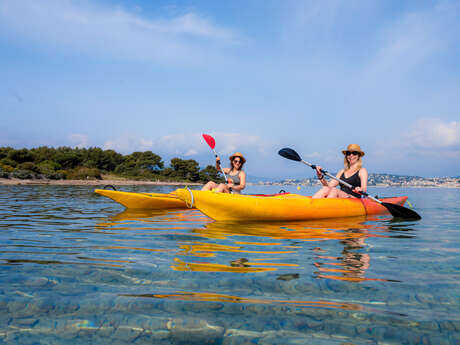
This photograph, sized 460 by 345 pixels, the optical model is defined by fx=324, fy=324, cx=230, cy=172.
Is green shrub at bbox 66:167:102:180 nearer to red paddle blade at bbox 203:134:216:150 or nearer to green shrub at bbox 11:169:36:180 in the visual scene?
green shrub at bbox 11:169:36:180

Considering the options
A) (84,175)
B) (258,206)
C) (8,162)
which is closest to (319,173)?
(258,206)

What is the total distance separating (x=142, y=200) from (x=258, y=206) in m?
4.16

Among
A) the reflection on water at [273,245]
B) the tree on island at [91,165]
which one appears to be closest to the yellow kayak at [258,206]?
the reflection on water at [273,245]

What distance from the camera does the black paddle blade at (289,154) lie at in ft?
26.1

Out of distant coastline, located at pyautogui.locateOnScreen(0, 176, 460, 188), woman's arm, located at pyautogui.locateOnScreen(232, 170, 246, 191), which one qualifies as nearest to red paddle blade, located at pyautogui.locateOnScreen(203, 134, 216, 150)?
woman's arm, located at pyautogui.locateOnScreen(232, 170, 246, 191)

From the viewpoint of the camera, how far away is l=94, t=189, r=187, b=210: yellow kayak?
8828 mm

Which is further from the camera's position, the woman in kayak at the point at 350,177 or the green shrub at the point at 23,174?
the green shrub at the point at 23,174

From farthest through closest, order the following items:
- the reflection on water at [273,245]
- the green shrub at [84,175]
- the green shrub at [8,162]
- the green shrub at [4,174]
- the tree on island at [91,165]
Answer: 1. the green shrub at [84,175]
2. the green shrub at [8,162]
3. the tree on island at [91,165]
4. the green shrub at [4,174]
5. the reflection on water at [273,245]

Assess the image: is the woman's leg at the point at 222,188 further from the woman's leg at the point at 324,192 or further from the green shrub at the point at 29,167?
the green shrub at the point at 29,167

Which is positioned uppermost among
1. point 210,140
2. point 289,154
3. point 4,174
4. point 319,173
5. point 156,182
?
point 210,140

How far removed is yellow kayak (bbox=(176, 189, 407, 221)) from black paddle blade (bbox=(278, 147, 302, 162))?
1547 millimetres

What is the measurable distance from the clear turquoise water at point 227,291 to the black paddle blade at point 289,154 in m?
3.79

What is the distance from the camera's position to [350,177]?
296 inches

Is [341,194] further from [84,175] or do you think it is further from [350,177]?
[84,175]
